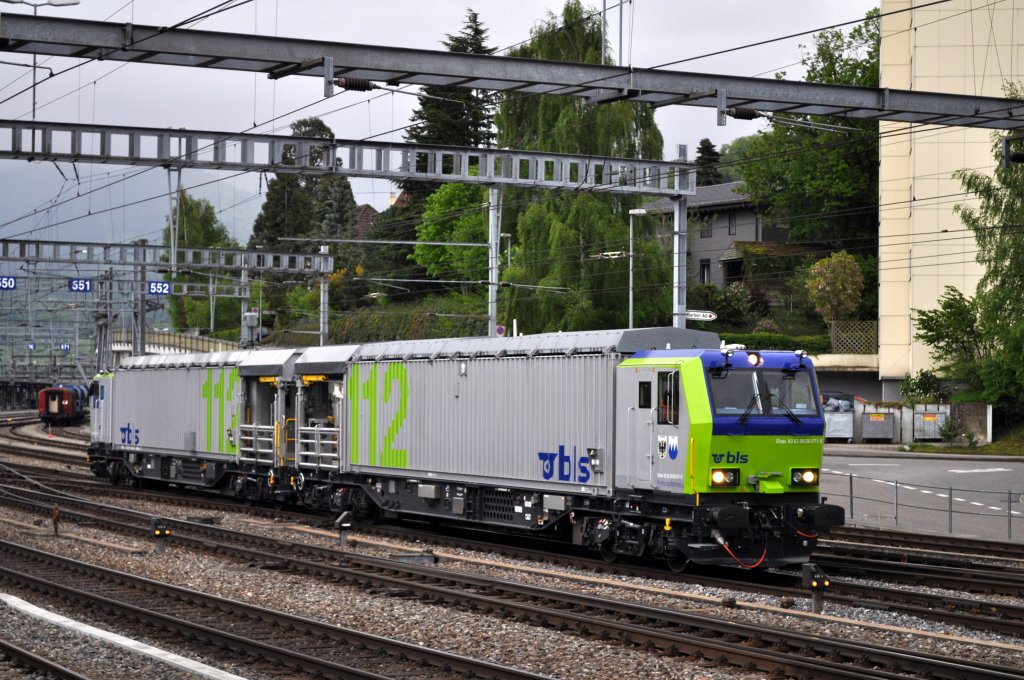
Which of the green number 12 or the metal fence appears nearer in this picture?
the green number 12

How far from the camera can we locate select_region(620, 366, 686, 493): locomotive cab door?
1680cm

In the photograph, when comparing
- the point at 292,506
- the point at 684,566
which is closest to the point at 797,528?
the point at 684,566

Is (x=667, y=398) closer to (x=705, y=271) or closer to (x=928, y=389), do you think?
(x=928, y=389)

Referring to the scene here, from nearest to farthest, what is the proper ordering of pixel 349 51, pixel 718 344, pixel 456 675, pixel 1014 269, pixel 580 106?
pixel 456 675 → pixel 349 51 → pixel 718 344 → pixel 1014 269 → pixel 580 106

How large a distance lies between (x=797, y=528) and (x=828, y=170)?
5087 centimetres

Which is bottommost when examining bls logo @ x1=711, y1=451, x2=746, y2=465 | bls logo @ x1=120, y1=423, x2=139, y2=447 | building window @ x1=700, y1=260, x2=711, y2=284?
bls logo @ x1=120, y1=423, x2=139, y2=447

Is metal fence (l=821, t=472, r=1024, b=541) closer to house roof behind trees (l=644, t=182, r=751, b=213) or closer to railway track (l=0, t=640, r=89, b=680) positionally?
railway track (l=0, t=640, r=89, b=680)

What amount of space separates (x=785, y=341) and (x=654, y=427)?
4208cm

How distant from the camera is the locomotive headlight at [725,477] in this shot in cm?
1639

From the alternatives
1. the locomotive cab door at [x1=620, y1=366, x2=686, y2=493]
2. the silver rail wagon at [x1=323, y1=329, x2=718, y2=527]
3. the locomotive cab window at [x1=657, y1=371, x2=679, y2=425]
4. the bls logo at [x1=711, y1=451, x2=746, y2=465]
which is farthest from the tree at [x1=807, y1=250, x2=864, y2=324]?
the bls logo at [x1=711, y1=451, x2=746, y2=465]

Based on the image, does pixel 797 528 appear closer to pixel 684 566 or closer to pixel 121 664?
pixel 684 566

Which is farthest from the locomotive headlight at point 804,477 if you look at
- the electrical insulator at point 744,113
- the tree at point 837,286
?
the tree at point 837,286

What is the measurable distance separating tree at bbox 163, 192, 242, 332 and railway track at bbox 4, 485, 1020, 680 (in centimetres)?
6564

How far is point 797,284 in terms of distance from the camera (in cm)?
6419
